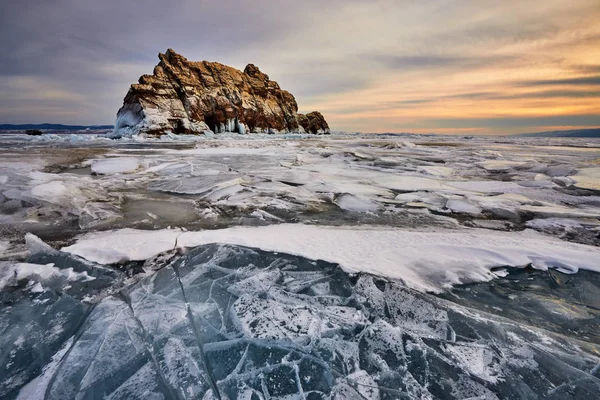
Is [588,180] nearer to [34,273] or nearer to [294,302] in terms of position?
[294,302]

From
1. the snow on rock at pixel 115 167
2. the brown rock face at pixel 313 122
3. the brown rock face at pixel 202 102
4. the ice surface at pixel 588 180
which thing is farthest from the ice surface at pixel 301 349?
the brown rock face at pixel 313 122

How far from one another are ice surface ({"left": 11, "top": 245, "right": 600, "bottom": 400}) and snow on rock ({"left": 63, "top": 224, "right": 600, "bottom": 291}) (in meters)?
0.30

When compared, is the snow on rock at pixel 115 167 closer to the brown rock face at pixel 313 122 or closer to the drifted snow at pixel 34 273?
the drifted snow at pixel 34 273

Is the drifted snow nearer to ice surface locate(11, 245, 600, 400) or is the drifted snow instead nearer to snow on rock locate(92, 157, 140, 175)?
ice surface locate(11, 245, 600, 400)

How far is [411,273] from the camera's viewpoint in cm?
176

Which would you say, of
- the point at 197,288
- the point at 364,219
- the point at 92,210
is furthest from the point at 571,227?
the point at 92,210

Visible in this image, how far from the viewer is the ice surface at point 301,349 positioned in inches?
39.3

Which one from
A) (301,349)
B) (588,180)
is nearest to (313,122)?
(588,180)

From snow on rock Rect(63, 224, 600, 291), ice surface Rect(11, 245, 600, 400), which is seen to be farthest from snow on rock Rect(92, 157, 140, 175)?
ice surface Rect(11, 245, 600, 400)

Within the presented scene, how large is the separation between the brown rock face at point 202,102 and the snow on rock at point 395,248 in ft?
79.6

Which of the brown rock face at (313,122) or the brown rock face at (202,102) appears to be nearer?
the brown rock face at (202,102)

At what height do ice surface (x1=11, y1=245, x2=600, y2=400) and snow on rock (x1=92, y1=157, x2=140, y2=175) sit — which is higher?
snow on rock (x1=92, y1=157, x2=140, y2=175)

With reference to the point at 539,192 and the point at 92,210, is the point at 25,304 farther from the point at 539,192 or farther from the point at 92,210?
the point at 539,192

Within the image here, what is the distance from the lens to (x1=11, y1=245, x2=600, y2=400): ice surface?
3.27 ft
